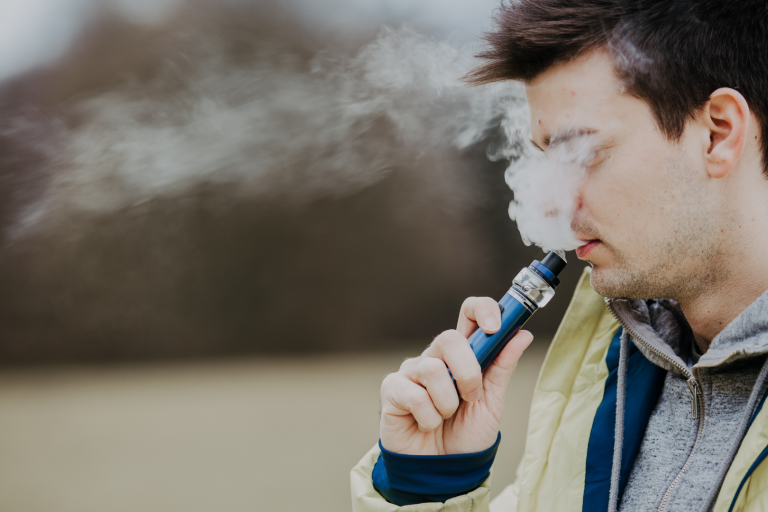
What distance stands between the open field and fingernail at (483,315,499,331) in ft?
7.03

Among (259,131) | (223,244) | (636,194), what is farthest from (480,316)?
(223,244)

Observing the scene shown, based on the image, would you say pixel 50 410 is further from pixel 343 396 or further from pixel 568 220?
pixel 568 220

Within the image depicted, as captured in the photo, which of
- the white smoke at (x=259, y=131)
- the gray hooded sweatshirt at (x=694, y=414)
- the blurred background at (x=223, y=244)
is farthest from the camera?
the blurred background at (x=223, y=244)

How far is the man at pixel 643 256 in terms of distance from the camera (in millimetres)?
1015

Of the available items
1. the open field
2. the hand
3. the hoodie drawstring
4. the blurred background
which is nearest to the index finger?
the hand

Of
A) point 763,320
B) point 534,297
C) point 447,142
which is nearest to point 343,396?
point 447,142

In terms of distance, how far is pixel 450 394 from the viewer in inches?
39.6

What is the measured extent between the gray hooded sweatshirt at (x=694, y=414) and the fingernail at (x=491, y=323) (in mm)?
328

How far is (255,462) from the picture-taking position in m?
2.96

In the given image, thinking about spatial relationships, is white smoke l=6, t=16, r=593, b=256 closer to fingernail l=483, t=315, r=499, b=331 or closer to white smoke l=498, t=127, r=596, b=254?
white smoke l=498, t=127, r=596, b=254

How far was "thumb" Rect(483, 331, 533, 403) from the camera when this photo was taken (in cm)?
111

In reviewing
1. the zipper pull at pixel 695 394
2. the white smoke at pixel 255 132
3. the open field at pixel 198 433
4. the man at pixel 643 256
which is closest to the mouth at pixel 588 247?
the man at pixel 643 256

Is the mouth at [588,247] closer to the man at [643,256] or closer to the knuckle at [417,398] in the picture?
the man at [643,256]

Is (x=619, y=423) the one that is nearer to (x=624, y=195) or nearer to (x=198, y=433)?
(x=624, y=195)
